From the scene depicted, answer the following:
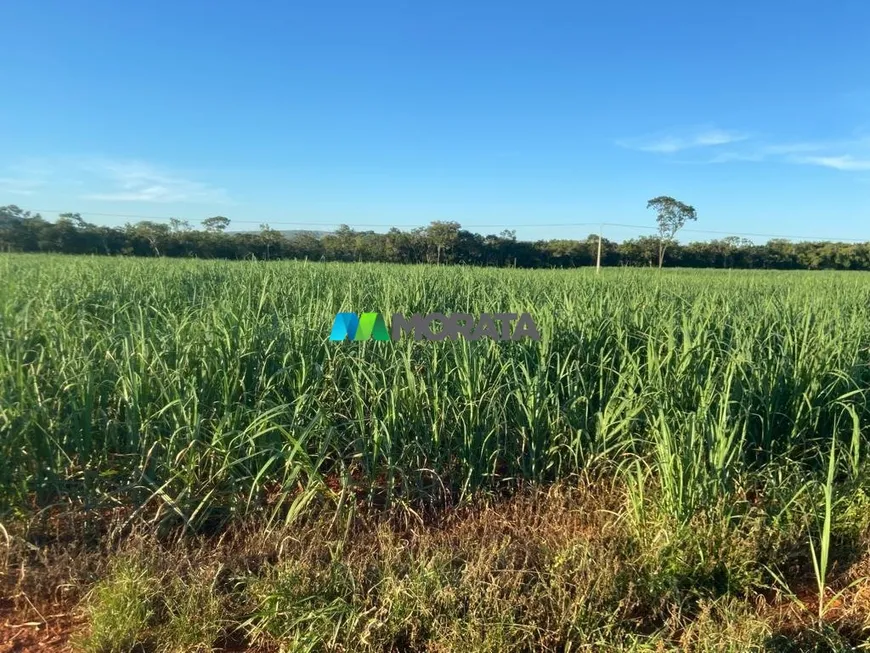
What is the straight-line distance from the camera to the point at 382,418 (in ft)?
7.47

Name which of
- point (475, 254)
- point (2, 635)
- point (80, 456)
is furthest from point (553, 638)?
point (475, 254)

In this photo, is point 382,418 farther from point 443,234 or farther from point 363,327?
point 443,234

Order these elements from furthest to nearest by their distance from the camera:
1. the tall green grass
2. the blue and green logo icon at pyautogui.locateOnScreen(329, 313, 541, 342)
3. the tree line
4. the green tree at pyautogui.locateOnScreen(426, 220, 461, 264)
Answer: the green tree at pyautogui.locateOnScreen(426, 220, 461, 264) → the tree line → the blue and green logo icon at pyautogui.locateOnScreen(329, 313, 541, 342) → the tall green grass

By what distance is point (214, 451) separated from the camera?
198cm

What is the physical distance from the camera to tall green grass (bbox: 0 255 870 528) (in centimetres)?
189

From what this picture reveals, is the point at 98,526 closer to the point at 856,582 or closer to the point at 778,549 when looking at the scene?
the point at 778,549

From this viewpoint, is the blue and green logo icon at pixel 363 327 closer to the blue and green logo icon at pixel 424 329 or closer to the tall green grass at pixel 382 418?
the blue and green logo icon at pixel 424 329

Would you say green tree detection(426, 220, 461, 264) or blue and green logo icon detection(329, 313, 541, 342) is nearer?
blue and green logo icon detection(329, 313, 541, 342)

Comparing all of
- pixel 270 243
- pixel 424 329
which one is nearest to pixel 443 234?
pixel 270 243

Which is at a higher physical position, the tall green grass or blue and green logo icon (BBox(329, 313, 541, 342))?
blue and green logo icon (BBox(329, 313, 541, 342))

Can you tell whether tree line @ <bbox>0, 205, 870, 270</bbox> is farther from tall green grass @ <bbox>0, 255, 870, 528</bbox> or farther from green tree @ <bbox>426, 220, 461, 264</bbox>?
tall green grass @ <bbox>0, 255, 870, 528</bbox>

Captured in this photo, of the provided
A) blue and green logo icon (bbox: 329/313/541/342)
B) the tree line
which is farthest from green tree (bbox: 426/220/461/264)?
blue and green logo icon (bbox: 329/313/541/342)

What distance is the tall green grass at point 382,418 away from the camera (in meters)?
1.89

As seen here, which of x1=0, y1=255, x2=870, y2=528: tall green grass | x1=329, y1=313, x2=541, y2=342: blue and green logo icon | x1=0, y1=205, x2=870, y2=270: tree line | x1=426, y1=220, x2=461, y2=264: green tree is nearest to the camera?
x1=0, y1=255, x2=870, y2=528: tall green grass
